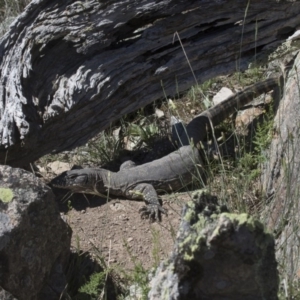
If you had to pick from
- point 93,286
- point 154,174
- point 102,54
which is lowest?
point 154,174

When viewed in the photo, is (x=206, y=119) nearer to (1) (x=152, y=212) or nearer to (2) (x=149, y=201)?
(2) (x=149, y=201)

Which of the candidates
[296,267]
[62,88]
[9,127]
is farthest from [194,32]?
[296,267]

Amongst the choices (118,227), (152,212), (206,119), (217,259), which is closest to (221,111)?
(206,119)

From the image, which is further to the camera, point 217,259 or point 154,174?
point 154,174

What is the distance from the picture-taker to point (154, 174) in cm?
686

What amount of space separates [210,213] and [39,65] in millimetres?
3814

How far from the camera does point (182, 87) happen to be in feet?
21.4

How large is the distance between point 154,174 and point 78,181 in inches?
30.3

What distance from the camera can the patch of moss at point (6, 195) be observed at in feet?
14.3

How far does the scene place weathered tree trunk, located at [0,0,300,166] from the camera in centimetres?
607

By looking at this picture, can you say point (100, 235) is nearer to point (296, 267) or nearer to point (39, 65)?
point (39, 65)

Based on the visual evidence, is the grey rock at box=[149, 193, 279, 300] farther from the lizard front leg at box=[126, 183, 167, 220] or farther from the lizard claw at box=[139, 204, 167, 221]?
the lizard claw at box=[139, 204, 167, 221]

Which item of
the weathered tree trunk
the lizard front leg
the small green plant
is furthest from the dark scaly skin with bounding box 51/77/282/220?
the small green plant

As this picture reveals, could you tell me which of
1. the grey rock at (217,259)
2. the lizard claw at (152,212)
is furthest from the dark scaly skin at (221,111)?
the grey rock at (217,259)
